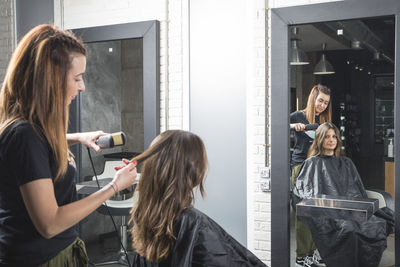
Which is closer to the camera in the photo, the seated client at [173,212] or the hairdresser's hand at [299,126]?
the seated client at [173,212]

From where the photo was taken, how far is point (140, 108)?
3252mm

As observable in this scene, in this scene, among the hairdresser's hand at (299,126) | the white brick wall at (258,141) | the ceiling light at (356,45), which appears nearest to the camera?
the ceiling light at (356,45)

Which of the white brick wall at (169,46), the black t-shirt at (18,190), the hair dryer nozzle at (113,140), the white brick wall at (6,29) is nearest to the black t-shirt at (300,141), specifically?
the white brick wall at (169,46)

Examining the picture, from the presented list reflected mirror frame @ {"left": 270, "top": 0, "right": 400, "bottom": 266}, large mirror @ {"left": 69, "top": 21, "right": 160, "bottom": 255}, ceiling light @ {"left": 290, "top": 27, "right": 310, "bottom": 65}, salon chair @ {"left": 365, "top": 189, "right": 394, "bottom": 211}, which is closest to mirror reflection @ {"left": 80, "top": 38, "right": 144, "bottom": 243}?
large mirror @ {"left": 69, "top": 21, "right": 160, "bottom": 255}

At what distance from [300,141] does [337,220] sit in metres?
0.57

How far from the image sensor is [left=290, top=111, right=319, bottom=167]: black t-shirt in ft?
9.04

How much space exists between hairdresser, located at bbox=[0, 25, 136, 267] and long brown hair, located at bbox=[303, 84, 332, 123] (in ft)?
5.24

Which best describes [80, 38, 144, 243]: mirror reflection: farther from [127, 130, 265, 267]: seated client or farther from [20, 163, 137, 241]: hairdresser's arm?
[20, 163, 137, 241]: hairdresser's arm

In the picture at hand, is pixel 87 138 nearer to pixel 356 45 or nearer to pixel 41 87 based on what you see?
pixel 41 87

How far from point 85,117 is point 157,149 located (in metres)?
2.12

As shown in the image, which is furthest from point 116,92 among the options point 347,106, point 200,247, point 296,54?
point 200,247

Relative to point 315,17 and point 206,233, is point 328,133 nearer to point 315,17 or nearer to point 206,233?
point 315,17

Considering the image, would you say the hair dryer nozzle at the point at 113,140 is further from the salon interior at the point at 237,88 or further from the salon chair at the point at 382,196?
the salon chair at the point at 382,196

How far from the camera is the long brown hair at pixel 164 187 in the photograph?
1.55 meters
